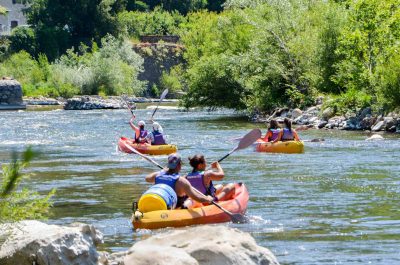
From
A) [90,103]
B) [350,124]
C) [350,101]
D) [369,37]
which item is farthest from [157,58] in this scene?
[350,124]

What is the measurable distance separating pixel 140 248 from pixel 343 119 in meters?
25.0

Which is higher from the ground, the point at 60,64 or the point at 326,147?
the point at 326,147

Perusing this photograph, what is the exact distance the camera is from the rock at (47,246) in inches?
339

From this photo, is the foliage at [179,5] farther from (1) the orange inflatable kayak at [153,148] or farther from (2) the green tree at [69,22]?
(1) the orange inflatable kayak at [153,148]

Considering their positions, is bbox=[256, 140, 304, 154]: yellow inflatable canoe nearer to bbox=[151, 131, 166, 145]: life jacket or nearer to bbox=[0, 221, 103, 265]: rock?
bbox=[151, 131, 166, 145]: life jacket

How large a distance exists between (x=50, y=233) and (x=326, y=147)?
1687cm

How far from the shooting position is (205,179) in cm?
1358

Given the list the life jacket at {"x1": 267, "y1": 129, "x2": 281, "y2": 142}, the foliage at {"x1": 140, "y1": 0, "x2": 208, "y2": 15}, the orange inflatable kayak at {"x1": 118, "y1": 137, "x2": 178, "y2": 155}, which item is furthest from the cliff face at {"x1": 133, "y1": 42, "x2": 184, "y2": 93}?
the life jacket at {"x1": 267, "y1": 129, "x2": 281, "y2": 142}

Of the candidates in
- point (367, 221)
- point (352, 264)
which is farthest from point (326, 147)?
point (352, 264)

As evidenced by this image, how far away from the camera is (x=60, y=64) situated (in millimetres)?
68688

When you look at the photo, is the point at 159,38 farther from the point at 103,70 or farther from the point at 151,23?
the point at 103,70

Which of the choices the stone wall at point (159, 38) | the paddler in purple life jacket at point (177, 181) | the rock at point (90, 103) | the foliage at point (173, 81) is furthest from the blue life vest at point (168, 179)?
the stone wall at point (159, 38)

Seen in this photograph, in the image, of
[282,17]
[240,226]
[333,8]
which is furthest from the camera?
[282,17]

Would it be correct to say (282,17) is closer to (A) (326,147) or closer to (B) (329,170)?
(A) (326,147)
